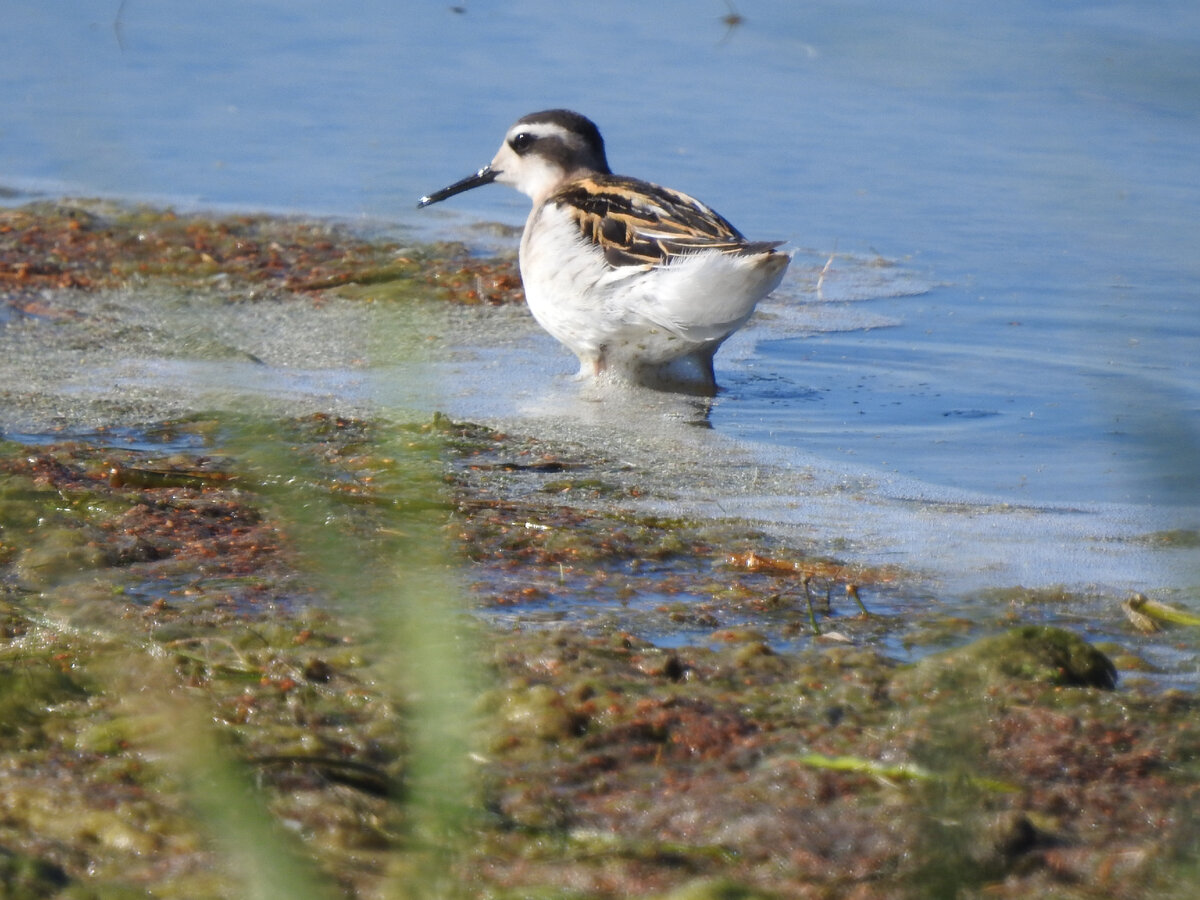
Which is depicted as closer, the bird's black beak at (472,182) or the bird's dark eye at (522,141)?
the bird's dark eye at (522,141)

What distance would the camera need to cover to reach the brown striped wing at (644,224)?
5898mm

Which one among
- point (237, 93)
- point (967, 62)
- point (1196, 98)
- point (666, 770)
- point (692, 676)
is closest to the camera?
point (1196, 98)

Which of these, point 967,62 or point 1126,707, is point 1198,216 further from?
point 967,62

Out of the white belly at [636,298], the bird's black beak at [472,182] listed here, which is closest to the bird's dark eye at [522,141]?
the bird's black beak at [472,182]

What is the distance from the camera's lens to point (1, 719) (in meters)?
2.27

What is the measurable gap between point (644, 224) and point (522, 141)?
5.10 feet

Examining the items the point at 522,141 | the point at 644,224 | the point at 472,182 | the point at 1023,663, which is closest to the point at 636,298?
the point at 644,224

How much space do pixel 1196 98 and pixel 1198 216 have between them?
5.00m

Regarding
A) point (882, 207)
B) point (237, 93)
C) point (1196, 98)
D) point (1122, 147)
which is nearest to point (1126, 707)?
point (1122, 147)

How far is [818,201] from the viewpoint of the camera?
8.84 meters

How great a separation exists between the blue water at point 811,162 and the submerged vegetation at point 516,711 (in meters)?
0.42

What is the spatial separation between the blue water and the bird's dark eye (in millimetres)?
745

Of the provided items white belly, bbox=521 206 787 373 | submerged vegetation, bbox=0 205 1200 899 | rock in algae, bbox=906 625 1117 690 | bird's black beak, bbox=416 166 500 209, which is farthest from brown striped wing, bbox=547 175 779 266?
rock in algae, bbox=906 625 1117 690

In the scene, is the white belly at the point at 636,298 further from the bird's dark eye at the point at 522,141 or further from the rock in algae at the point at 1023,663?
the rock in algae at the point at 1023,663
